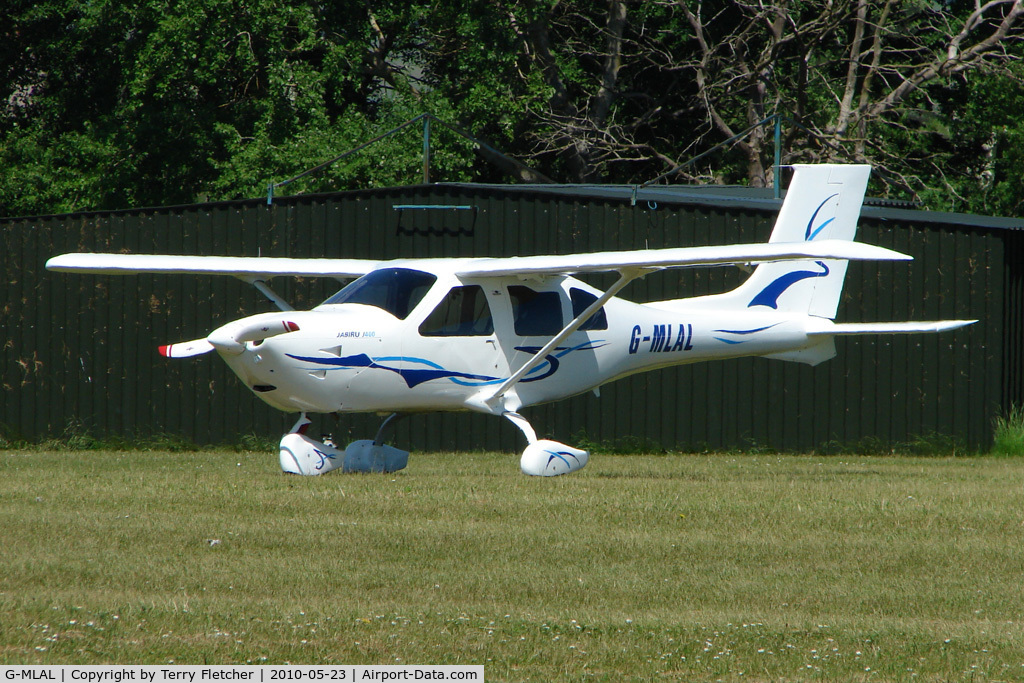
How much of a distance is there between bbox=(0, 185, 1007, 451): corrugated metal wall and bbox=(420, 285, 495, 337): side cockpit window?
14.7ft

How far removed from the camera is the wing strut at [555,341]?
10875mm

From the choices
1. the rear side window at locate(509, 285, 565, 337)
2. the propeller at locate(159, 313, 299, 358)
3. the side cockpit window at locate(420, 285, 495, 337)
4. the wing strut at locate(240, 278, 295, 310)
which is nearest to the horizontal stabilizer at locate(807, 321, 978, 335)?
the rear side window at locate(509, 285, 565, 337)

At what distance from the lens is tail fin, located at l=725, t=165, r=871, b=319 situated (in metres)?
12.7

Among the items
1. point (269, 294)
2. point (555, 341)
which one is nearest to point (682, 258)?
point (555, 341)

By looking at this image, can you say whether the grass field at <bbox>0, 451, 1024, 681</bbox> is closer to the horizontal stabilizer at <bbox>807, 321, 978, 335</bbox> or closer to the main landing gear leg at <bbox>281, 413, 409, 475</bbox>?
the main landing gear leg at <bbox>281, 413, 409, 475</bbox>

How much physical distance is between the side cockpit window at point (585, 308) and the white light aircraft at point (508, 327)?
0.01 metres

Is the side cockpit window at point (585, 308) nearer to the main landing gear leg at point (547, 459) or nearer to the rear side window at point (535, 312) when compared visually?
the rear side window at point (535, 312)

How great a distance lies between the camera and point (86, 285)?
1634cm

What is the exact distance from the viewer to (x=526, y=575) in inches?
A: 270

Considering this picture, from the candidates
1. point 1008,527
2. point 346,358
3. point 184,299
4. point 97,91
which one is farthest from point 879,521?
point 97,91

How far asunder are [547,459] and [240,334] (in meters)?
3.17

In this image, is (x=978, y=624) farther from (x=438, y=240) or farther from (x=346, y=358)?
(x=438, y=240)

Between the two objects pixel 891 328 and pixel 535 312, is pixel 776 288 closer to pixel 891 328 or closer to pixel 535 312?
pixel 891 328

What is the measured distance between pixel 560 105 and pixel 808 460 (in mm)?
13261
